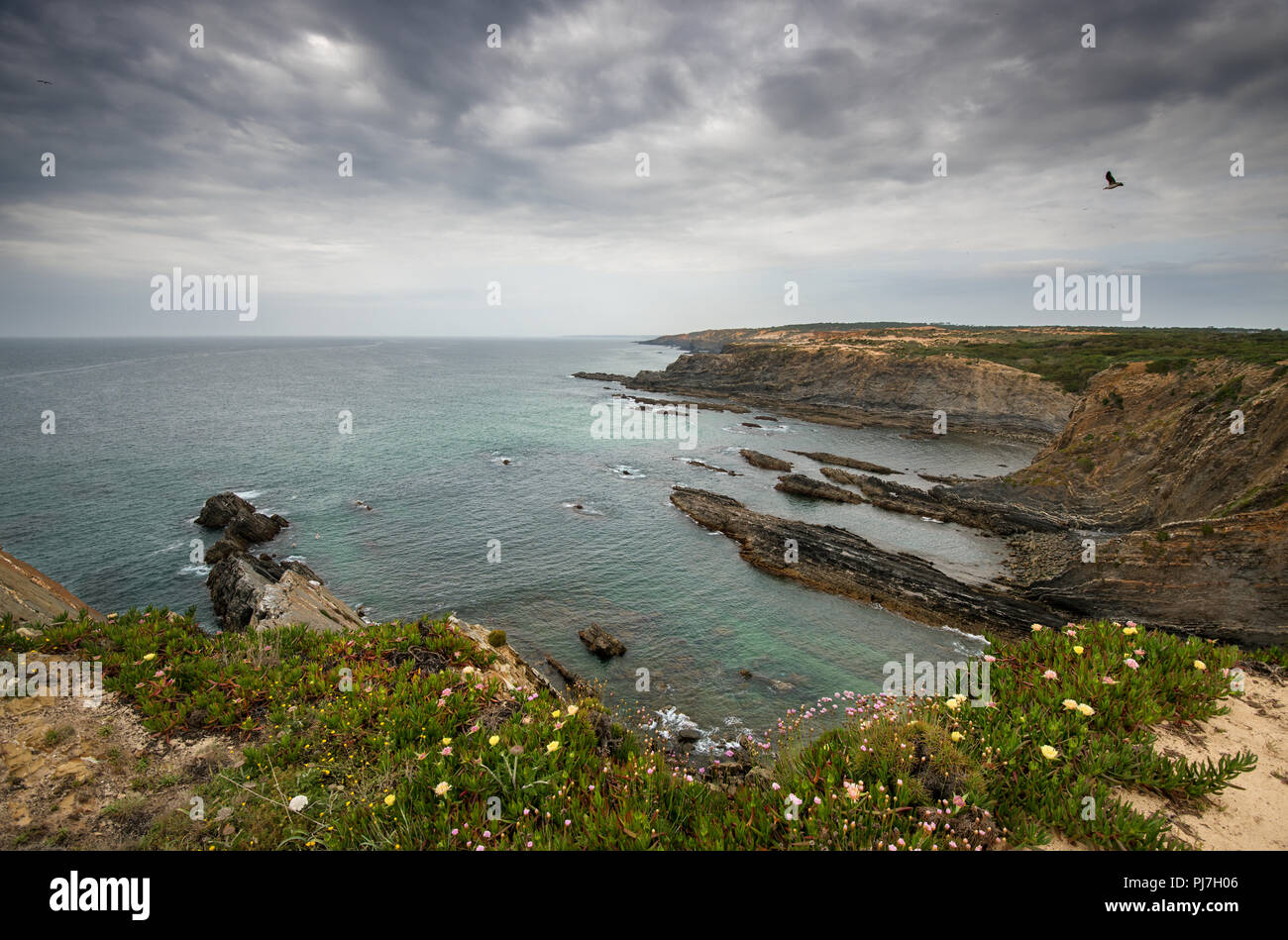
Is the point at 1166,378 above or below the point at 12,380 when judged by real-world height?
below

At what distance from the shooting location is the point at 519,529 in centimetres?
3503

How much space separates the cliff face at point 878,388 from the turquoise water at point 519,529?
39.6 feet

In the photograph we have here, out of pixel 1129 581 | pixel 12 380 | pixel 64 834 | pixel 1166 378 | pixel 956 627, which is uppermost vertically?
pixel 12 380

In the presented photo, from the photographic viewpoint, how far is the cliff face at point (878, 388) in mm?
72125

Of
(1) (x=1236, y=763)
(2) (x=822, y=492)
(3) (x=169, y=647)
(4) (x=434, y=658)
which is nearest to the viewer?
(1) (x=1236, y=763)

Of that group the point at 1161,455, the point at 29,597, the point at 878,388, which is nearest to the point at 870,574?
Answer: the point at 1161,455

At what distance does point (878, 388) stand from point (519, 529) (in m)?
73.1

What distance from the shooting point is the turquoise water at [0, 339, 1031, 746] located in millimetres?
22109

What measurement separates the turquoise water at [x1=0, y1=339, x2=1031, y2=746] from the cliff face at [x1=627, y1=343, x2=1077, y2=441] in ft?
39.6

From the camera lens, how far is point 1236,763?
537cm

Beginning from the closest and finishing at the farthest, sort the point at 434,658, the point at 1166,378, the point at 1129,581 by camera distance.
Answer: the point at 434,658 → the point at 1129,581 → the point at 1166,378
